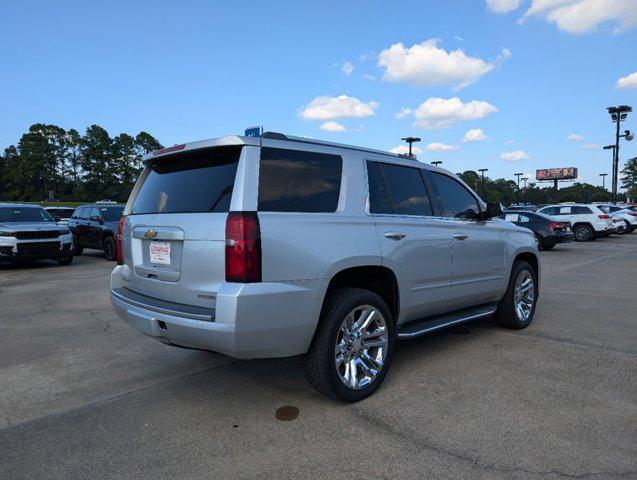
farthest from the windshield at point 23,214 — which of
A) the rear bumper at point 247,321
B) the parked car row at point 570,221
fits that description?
the parked car row at point 570,221

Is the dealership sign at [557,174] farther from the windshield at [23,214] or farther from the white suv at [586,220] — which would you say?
the windshield at [23,214]

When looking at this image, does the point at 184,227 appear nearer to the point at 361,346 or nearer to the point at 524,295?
the point at 361,346

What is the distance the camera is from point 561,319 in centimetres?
593

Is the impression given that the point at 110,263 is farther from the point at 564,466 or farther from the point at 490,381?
the point at 564,466

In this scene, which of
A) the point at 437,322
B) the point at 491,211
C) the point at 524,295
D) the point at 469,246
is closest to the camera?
the point at 437,322

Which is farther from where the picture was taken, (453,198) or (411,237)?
(453,198)

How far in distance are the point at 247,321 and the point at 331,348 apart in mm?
692

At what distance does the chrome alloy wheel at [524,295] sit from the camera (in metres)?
5.35

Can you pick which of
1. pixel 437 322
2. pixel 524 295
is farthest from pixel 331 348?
pixel 524 295

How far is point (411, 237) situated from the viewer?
152 inches

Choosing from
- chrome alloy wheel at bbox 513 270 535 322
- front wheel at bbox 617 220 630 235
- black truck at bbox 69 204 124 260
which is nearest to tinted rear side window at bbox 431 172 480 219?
chrome alloy wheel at bbox 513 270 535 322

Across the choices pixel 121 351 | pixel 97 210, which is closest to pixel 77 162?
pixel 97 210

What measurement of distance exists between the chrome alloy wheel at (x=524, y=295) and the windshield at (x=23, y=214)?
12359 mm

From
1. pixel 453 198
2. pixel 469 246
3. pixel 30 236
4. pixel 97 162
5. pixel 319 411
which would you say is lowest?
pixel 319 411
